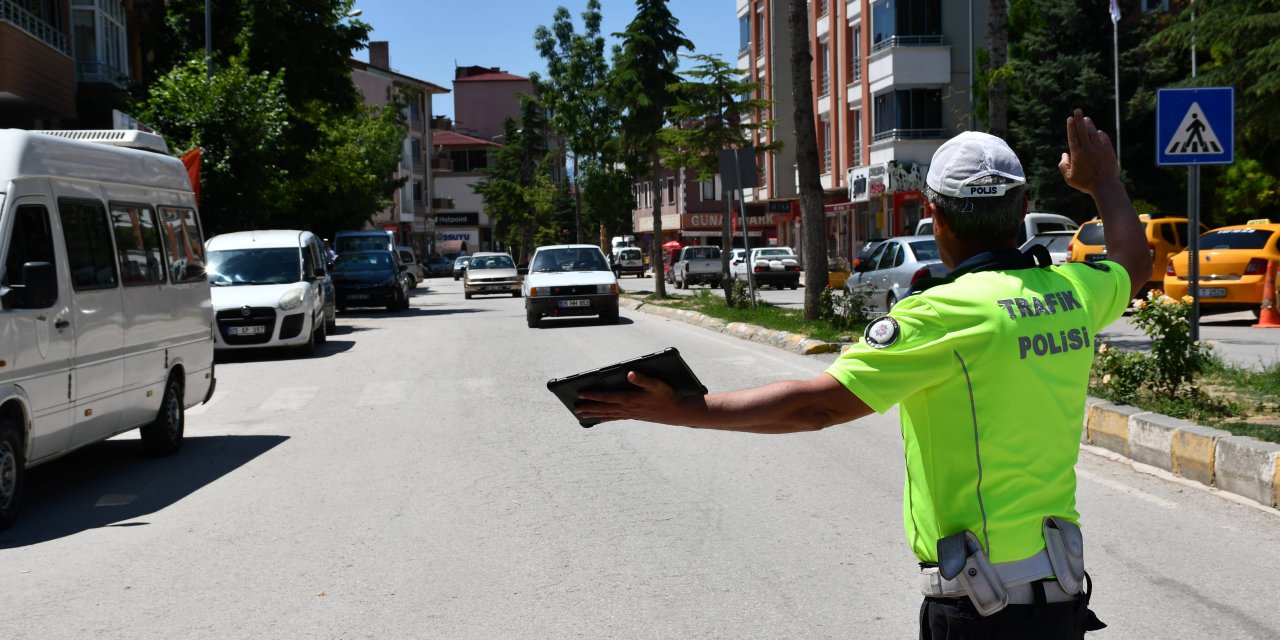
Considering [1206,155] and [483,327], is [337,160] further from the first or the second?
[1206,155]

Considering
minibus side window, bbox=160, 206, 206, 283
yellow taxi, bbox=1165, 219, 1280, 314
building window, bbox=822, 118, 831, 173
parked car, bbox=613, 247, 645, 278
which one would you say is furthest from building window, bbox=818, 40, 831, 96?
minibus side window, bbox=160, 206, 206, 283

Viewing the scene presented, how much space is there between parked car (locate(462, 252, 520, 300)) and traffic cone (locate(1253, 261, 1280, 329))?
86.7 feet

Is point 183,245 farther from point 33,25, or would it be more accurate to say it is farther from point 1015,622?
point 33,25

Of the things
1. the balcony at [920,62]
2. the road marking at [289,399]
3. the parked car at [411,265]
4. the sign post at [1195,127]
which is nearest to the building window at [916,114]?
the balcony at [920,62]

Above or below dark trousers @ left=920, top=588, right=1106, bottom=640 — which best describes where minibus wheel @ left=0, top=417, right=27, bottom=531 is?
below

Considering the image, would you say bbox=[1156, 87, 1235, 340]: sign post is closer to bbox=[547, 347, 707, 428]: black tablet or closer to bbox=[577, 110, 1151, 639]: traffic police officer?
bbox=[577, 110, 1151, 639]: traffic police officer

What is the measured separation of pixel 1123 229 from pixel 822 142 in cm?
5525

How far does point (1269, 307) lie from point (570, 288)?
11.8 metres

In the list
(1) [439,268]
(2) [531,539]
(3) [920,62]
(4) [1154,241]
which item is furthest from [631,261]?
(2) [531,539]

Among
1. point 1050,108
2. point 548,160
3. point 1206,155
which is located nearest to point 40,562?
point 1206,155

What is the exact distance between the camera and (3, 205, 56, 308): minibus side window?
8164mm

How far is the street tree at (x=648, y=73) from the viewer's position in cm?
3888

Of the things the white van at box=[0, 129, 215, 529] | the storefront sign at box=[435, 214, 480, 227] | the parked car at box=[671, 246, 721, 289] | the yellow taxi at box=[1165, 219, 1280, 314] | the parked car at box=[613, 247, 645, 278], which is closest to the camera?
the white van at box=[0, 129, 215, 529]

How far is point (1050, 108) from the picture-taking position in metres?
42.3
